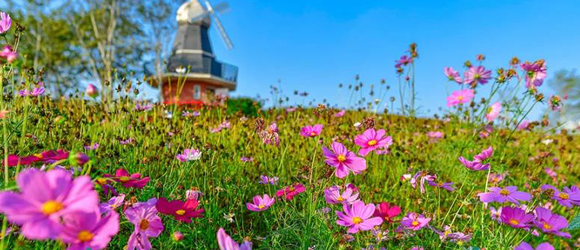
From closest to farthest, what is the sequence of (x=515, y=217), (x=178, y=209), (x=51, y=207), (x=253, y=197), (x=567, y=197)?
(x=51, y=207) → (x=178, y=209) → (x=515, y=217) → (x=567, y=197) → (x=253, y=197)

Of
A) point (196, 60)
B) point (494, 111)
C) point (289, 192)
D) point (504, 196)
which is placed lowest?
point (289, 192)

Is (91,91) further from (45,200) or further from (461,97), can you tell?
(461,97)

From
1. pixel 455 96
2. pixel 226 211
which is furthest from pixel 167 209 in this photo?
pixel 455 96

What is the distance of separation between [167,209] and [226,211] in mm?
1037

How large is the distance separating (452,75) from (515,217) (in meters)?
1.81

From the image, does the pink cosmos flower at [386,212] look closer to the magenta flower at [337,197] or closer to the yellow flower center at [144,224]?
the magenta flower at [337,197]

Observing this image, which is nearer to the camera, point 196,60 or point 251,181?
point 251,181

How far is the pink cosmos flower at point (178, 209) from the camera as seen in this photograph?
1.21m

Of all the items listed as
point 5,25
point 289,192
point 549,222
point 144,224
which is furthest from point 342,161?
point 5,25

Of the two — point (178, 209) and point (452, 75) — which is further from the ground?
point (452, 75)

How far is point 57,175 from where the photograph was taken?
2.41 ft

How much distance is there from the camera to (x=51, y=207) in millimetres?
730

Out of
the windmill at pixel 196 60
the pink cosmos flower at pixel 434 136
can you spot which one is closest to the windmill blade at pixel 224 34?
the windmill at pixel 196 60

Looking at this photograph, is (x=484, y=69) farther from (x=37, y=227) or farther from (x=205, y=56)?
(x=205, y=56)
